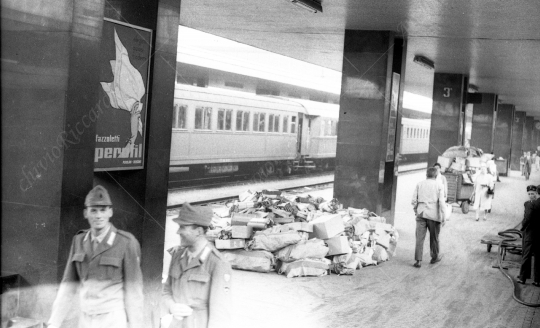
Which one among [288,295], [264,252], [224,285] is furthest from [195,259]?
[264,252]

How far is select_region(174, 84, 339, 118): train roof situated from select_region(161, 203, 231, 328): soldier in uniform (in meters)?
16.8

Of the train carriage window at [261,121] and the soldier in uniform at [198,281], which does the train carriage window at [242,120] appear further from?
the soldier in uniform at [198,281]

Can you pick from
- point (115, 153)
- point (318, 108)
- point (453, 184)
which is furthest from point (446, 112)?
point (115, 153)

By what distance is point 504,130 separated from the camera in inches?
1650

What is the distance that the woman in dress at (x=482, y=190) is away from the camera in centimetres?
1923

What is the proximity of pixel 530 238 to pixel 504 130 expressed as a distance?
32636 millimetres

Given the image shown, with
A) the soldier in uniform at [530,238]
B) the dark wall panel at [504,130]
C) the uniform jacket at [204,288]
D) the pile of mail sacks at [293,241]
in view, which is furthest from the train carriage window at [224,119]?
the dark wall panel at [504,130]

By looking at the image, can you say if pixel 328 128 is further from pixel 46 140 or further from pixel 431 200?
pixel 46 140

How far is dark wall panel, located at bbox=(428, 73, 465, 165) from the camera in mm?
24672

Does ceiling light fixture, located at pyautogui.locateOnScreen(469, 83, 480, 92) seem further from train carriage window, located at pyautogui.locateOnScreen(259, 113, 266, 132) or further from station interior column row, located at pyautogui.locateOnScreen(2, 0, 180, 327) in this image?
station interior column row, located at pyautogui.locateOnScreen(2, 0, 180, 327)

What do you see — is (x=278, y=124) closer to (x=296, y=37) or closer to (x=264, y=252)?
(x=296, y=37)

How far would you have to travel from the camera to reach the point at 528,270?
1146 centimetres

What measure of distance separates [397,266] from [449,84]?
14.0 m

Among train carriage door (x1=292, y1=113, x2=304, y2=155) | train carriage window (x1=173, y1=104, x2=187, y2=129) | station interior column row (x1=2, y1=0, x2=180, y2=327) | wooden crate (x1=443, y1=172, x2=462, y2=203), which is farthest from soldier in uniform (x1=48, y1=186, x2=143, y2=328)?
train carriage door (x1=292, y1=113, x2=304, y2=155)
